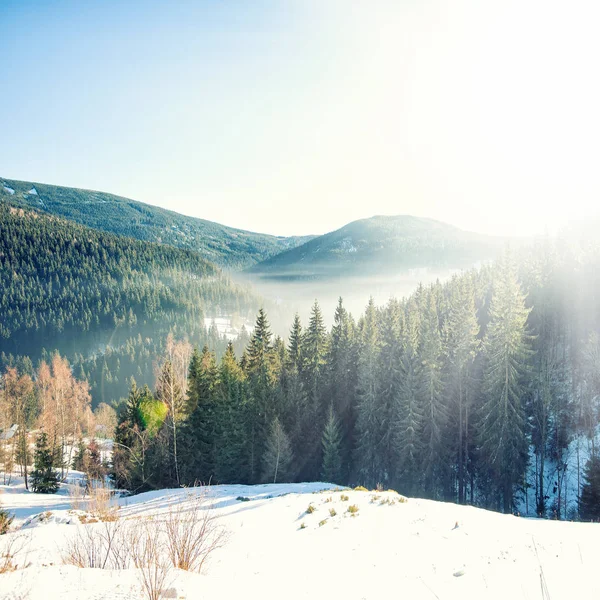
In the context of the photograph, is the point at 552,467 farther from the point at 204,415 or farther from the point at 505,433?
the point at 204,415

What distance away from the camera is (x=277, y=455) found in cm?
3156

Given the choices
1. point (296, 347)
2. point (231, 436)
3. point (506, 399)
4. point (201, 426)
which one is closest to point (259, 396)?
point (231, 436)

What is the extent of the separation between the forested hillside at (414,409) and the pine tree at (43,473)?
6.03 meters

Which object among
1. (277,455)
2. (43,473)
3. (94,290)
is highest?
(94,290)

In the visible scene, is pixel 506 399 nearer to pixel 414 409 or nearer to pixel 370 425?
pixel 414 409

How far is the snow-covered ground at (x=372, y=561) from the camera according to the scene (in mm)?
5617

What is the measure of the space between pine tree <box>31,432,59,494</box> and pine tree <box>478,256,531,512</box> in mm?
39568

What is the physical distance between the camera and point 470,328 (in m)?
29.2

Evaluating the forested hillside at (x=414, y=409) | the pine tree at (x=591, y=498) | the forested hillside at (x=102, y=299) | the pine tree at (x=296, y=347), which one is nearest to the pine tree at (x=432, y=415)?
the forested hillside at (x=414, y=409)

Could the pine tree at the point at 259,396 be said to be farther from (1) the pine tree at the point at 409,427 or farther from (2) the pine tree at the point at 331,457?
(1) the pine tree at the point at 409,427

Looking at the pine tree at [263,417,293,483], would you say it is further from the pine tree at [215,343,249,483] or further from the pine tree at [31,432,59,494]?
the pine tree at [31,432,59,494]

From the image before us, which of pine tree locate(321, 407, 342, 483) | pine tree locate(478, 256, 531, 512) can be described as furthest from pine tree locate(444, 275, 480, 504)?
pine tree locate(321, 407, 342, 483)

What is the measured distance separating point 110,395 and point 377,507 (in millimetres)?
120970

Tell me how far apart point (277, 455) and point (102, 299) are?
149m
